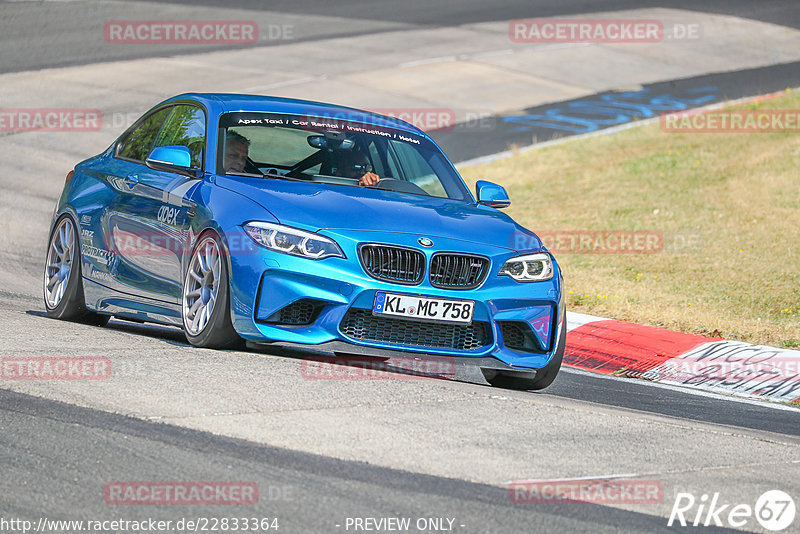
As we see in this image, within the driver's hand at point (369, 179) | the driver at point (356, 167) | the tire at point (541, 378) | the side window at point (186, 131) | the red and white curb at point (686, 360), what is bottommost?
the red and white curb at point (686, 360)

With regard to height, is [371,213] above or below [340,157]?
below

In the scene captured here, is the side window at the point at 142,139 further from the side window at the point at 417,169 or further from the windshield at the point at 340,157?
the side window at the point at 417,169

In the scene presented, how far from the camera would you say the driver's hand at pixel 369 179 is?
27.5ft

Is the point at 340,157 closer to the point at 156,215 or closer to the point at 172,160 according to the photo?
the point at 172,160

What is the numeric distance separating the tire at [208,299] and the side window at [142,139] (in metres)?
1.61

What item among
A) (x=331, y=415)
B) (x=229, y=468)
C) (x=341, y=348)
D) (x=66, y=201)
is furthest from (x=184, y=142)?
(x=229, y=468)

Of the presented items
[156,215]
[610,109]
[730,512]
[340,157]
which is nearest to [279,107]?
[340,157]

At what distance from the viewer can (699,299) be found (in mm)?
12133

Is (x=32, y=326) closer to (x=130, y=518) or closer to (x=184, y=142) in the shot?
(x=184, y=142)

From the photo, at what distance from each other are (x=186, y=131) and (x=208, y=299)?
1.69 metres

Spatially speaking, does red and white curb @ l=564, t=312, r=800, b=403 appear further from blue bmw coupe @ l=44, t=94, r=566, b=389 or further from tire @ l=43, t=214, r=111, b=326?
tire @ l=43, t=214, r=111, b=326

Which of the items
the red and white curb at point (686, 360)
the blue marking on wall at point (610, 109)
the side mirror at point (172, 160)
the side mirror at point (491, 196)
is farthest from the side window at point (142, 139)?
the blue marking on wall at point (610, 109)

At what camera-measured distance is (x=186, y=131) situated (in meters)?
8.63

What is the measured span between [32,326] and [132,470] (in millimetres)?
3530
